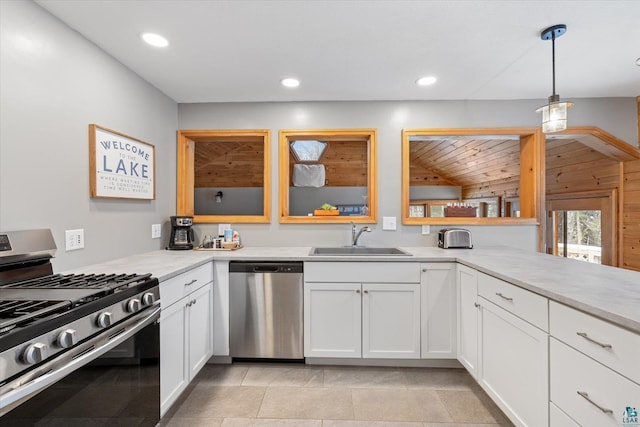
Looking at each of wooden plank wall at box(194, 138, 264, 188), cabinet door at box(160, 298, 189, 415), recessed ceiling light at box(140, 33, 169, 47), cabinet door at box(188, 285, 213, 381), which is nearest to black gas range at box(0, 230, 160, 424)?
cabinet door at box(160, 298, 189, 415)

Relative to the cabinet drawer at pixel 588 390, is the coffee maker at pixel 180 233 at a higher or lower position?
higher

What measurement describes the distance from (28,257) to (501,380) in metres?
2.54

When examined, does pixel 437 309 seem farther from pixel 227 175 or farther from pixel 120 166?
pixel 227 175

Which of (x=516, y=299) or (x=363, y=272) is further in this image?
(x=363, y=272)

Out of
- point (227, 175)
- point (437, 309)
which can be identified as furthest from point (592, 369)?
point (227, 175)

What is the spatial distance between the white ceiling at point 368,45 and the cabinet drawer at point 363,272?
1.48 meters

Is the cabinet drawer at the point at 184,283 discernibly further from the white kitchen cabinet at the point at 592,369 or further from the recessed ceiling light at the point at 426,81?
the recessed ceiling light at the point at 426,81

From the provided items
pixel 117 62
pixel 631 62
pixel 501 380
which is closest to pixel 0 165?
pixel 117 62

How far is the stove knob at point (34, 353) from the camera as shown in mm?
864

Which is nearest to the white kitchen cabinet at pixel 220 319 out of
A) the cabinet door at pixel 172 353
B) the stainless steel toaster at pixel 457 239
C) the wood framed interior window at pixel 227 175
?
the cabinet door at pixel 172 353

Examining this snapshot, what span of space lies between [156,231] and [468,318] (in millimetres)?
2579

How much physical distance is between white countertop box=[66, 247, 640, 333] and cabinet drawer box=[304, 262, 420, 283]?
1.7 inches

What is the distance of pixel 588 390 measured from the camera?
3.58 ft

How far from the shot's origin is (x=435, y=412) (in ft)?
6.11
